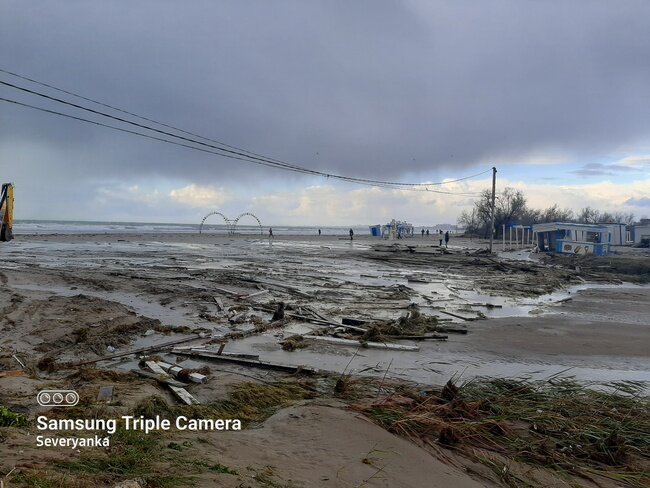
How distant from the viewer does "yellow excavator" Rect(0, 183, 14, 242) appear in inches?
1032

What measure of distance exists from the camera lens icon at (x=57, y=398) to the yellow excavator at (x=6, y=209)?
983 inches

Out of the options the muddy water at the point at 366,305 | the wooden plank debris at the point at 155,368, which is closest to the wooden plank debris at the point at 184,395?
the wooden plank debris at the point at 155,368

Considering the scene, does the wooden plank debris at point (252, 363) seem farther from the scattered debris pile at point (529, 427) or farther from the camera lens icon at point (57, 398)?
the camera lens icon at point (57, 398)

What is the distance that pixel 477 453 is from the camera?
5.84 meters

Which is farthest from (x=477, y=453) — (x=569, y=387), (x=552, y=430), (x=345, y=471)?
(x=569, y=387)

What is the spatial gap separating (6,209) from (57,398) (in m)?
27.0

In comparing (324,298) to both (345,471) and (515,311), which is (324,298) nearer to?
(515,311)

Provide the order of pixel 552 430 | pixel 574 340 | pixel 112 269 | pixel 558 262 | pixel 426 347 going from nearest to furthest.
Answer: pixel 552 430, pixel 426 347, pixel 574 340, pixel 112 269, pixel 558 262

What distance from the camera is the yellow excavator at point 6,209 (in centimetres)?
2620

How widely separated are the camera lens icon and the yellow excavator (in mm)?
24978

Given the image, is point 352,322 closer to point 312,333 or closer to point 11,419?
point 312,333

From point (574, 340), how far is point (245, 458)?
11591 mm

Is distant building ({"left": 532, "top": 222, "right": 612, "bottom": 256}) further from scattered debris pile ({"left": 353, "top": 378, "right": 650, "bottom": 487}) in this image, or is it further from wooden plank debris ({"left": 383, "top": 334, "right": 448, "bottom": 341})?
scattered debris pile ({"left": 353, "top": 378, "right": 650, "bottom": 487})

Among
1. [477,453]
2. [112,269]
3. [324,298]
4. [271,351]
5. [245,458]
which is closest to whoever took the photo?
[245,458]
